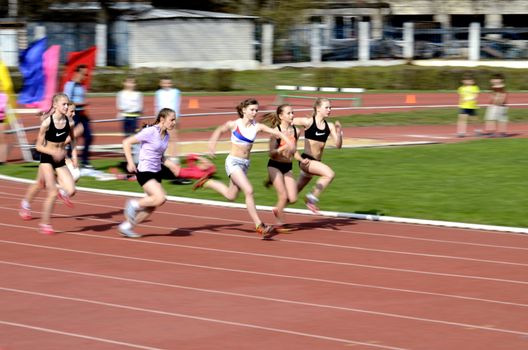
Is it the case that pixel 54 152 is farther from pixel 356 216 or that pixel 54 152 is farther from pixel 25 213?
pixel 356 216

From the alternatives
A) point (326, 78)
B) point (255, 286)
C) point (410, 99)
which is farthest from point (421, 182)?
point (326, 78)

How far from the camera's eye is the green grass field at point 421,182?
15594 millimetres

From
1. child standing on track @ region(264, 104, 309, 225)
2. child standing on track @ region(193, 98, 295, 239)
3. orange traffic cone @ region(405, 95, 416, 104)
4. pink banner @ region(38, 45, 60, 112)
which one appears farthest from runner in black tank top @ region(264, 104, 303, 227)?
orange traffic cone @ region(405, 95, 416, 104)

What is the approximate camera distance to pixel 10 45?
156 feet

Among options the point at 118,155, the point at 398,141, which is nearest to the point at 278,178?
the point at 118,155

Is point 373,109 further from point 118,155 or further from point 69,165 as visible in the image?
point 69,165

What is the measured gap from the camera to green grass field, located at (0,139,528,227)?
15594 millimetres

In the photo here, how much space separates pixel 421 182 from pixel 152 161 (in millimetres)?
6617

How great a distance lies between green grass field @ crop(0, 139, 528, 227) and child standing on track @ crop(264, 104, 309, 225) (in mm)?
2208

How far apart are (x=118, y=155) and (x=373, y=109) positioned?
14.2 metres

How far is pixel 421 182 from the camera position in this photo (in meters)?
18.1

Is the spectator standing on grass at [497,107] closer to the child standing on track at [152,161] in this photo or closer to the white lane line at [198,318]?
the child standing on track at [152,161]

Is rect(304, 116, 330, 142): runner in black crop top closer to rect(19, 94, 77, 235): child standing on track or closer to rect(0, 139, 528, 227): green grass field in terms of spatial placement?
rect(0, 139, 528, 227): green grass field

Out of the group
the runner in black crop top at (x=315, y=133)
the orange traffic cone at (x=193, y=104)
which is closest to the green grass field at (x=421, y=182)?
the runner in black crop top at (x=315, y=133)
